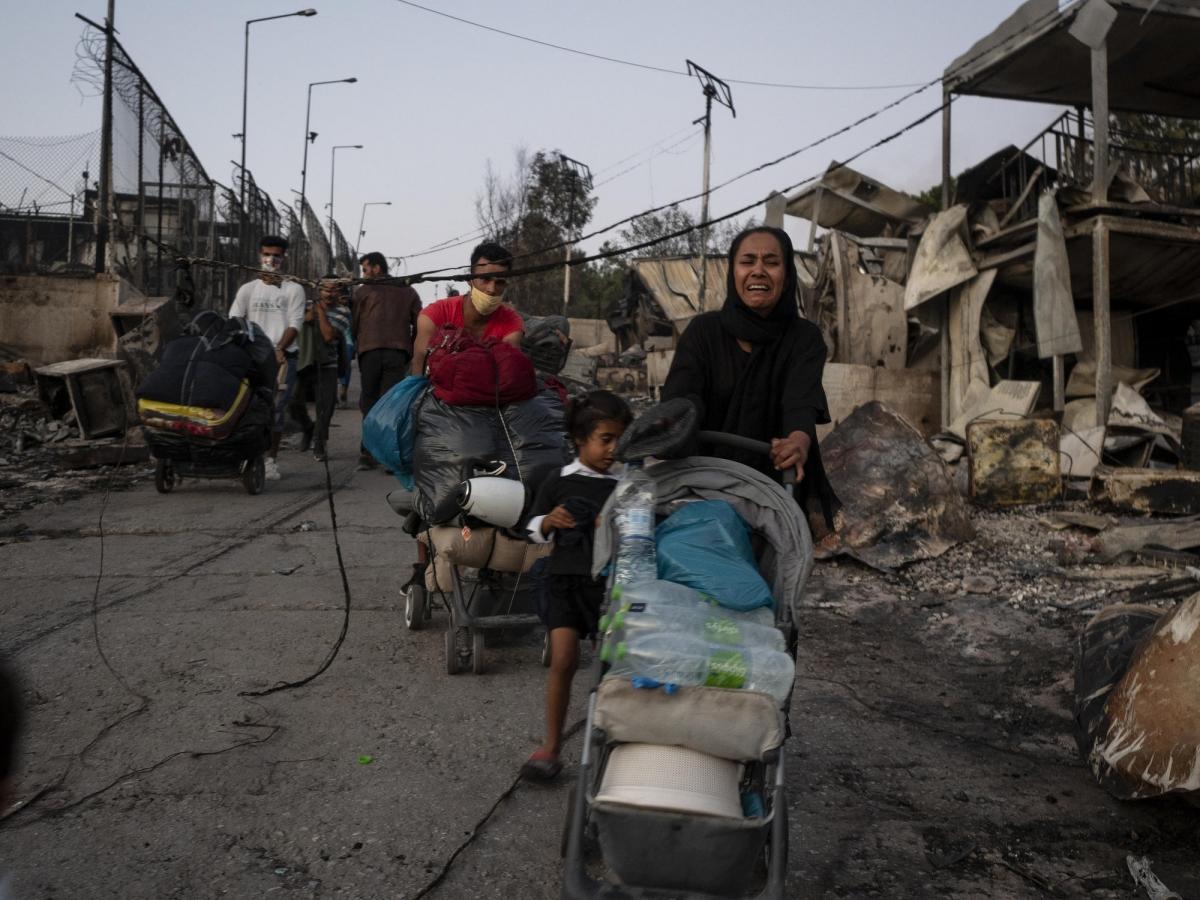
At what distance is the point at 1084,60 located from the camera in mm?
11898

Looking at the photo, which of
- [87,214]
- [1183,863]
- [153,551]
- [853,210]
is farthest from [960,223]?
[87,214]

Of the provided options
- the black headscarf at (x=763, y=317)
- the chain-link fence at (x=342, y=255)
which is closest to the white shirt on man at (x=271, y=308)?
the black headscarf at (x=763, y=317)

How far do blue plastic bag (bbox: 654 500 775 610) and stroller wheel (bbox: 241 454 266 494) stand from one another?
6.67 meters

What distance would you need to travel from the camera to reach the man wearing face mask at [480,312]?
566 centimetres

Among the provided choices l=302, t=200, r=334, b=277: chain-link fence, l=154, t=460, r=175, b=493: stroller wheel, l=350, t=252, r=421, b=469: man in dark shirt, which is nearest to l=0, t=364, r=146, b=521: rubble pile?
l=154, t=460, r=175, b=493: stroller wheel

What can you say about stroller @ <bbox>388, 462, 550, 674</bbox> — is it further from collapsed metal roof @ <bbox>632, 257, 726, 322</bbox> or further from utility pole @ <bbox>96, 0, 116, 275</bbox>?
collapsed metal roof @ <bbox>632, 257, 726, 322</bbox>

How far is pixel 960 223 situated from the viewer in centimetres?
1266

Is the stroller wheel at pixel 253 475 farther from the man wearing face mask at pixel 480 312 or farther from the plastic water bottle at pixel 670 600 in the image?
the plastic water bottle at pixel 670 600

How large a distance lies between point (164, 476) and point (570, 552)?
6.69 metres

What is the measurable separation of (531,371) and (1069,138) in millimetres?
10197

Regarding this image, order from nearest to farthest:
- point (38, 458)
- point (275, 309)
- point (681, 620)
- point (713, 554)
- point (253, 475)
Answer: point (681, 620) → point (713, 554) → point (253, 475) → point (275, 309) → point (38, 458)

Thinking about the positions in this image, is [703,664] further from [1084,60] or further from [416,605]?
[1084,60]

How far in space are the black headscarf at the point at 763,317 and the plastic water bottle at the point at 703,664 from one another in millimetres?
1398

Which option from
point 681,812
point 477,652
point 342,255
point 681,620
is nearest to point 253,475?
point 477,652
